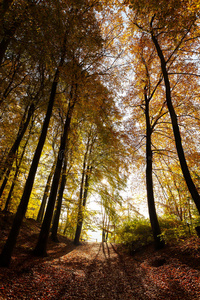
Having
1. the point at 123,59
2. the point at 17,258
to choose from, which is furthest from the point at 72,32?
the point at 17,258

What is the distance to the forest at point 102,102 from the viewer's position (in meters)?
5.46

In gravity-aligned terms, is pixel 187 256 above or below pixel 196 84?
below

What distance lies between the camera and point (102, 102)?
838 centimetres

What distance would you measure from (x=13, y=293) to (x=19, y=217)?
219 centimetres

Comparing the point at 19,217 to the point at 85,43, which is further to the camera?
the point at 85,43

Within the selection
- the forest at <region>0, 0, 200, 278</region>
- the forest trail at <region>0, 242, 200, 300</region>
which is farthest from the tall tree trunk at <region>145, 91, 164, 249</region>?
the forest trail at <region>0, 242, 200, 300</region>

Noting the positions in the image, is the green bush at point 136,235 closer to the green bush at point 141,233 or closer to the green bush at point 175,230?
the green bush at point 141,233

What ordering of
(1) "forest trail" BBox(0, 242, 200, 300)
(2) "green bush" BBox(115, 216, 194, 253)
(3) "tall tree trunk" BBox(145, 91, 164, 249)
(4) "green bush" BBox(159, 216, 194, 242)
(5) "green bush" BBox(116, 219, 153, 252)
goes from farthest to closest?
(5) "green bush" BBox(116, 219, 153, 252), (2) "green bush" BBox(115, 216, 194, 253), (3) "tall tree trunk" BBox(145, 91, 164, 249), (4) "green bush" BBox(159, 216, 194, 242), (1) "forest trail" BBox(0, 242, 200, 300)

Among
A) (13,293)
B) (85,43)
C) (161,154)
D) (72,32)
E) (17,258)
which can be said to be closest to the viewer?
(13,293)

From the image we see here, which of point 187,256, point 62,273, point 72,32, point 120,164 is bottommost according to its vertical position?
point 62,273

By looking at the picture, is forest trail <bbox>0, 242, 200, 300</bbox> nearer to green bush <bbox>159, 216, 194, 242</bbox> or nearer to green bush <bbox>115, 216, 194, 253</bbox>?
green bush <bbox>159, 216, 194, 242</bbox>

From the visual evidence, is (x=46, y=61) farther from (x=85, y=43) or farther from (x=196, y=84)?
(x=196, y=84)

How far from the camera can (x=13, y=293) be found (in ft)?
10.6

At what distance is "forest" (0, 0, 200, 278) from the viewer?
5.46 m
